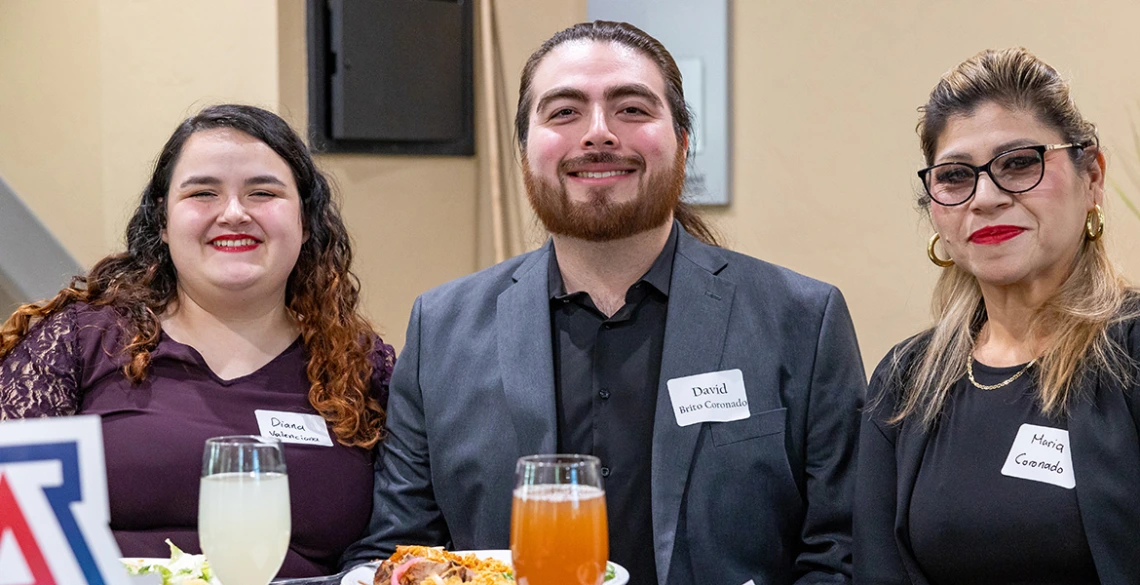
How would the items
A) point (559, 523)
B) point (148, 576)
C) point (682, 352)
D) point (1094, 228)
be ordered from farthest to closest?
point (682, 352) < point (1094, 228) < point (148, 576) < point (559, 523)

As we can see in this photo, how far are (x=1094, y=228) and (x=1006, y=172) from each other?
6.9 inches

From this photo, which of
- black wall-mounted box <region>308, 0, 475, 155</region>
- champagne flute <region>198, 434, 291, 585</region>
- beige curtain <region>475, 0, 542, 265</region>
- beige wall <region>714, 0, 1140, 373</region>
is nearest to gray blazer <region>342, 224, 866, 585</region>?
champagne flute <region>198, 434, 291, 585</region>

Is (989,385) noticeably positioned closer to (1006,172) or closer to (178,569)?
(1006,172)

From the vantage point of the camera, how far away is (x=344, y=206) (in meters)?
4.03

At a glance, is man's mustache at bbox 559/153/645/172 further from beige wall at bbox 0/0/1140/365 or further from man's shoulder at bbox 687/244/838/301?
beige wall at bbox 0/0/1140/365

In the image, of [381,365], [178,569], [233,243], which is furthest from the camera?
[381,365]


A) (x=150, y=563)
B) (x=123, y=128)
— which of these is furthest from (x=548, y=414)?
(x=123, y=128)

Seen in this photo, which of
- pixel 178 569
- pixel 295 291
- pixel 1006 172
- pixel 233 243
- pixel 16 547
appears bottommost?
A: pixel 178 569

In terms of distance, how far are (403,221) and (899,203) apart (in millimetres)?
1815

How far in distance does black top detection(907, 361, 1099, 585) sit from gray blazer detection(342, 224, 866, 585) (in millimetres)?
260

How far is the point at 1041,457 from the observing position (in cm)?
174

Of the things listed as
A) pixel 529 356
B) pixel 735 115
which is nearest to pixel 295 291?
pixel 529 356

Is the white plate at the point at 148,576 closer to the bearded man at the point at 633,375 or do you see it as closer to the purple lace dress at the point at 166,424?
the purple lace dress at the point at 166,424

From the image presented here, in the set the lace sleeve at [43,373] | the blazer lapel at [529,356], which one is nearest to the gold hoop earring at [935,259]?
the blazer lapel at [529,356]
